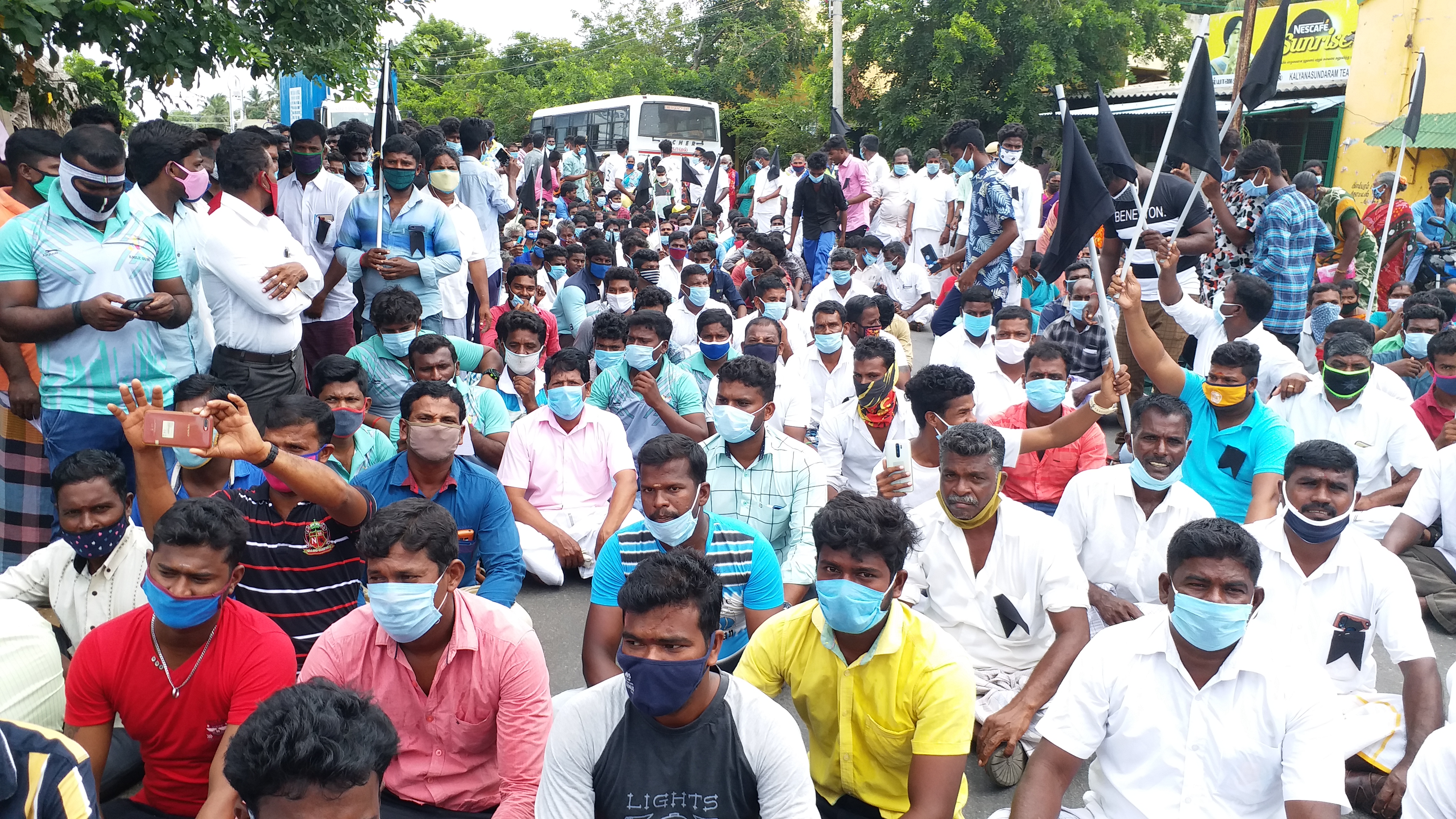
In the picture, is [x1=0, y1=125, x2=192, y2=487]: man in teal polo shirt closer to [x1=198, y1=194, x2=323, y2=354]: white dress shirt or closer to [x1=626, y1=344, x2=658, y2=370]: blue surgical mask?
[x1=198, y1=194, x2=323, y2=354]: white dress shirt

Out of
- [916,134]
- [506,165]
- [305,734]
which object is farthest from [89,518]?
[916,134]

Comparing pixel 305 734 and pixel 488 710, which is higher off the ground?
pixel 305 734

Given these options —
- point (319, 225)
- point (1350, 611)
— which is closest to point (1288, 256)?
point (1350, 611)

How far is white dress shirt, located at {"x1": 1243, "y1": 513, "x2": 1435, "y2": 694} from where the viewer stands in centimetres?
380

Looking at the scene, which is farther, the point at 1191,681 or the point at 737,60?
the point at 737,60

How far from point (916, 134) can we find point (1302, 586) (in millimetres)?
22277

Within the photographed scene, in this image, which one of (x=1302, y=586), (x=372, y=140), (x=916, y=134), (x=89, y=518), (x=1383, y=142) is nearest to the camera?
(x=89, y=518)

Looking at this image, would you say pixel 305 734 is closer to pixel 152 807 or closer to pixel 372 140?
pixel 152 807

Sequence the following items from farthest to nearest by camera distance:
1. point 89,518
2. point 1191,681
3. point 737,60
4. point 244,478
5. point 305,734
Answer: point 737,60 < point 244,478 < point 89,518 < point 1191,681 < point 305,734

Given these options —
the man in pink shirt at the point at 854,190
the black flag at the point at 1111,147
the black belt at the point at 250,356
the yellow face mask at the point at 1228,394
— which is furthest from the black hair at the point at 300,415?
the man in pink shirt at the point at 854,190

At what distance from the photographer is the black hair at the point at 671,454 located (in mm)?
3959

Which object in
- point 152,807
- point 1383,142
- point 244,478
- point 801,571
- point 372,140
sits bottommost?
point 152,807

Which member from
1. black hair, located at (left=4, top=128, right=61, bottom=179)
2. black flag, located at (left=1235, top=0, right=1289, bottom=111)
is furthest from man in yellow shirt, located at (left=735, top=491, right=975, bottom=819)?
black flag, located at (left=1235, top=0, right=1289, bottom=111)

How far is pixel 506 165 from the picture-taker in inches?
535
